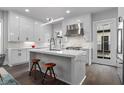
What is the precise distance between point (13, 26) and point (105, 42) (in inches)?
199

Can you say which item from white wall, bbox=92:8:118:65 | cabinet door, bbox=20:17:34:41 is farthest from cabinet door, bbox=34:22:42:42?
white wall, bbox=92:8:118:65

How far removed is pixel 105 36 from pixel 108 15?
1.11m

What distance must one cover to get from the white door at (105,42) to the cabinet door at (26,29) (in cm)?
398

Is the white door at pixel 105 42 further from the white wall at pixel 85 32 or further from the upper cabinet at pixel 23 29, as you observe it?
the upper cabinet at pixel 23 29

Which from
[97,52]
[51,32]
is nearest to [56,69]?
[97,52]

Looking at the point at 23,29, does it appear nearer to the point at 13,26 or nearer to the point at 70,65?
the point at 13,26

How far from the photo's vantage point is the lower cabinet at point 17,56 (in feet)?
14.9

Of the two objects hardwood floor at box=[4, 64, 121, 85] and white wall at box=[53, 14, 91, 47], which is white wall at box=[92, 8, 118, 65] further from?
hardwood floor at box=[4, 64, 121, 85]

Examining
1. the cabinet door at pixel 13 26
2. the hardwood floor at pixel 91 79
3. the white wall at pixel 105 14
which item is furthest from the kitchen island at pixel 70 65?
the white wall at pixel 105 14

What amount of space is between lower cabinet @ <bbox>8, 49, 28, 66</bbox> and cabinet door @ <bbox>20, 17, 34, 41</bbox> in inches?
31.7

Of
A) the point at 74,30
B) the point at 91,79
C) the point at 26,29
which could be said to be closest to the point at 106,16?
the point at 74,30

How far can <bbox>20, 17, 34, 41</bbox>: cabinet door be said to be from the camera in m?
5.25

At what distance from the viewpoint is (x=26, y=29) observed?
18.1ft
